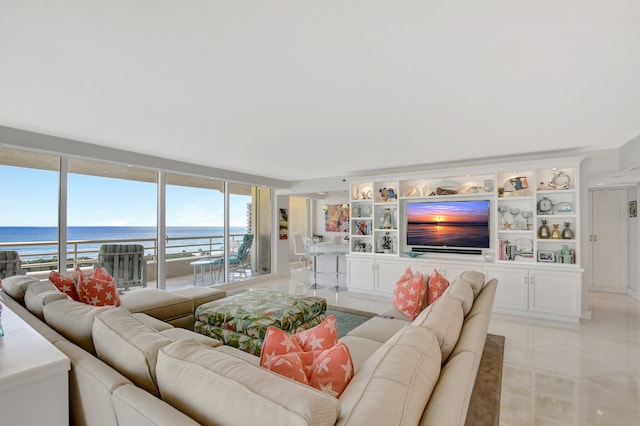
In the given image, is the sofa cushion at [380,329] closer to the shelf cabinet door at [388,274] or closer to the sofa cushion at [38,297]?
the sofa cushion at [38,297]

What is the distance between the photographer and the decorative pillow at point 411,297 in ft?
9.81

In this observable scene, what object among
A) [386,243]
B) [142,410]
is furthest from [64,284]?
[386,243]

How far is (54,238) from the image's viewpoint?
4055mm

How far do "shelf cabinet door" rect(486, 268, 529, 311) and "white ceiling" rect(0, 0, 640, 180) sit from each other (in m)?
2.05

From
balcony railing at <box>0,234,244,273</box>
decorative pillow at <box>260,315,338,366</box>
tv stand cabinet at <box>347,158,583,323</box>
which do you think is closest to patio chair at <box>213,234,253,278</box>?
balcony railing at <box>0,234,244,273</box>

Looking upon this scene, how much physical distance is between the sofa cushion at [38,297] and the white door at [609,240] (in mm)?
8263

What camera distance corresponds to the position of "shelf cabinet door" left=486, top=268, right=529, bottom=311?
4496 mm

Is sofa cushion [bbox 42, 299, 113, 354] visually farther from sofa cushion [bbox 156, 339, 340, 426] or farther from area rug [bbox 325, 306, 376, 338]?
area rug [bbox 325, 306, 376, 338]

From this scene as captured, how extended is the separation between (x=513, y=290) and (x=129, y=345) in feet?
16.6

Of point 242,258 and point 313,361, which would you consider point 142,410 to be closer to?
point 313,361

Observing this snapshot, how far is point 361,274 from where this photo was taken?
5965 millimetres

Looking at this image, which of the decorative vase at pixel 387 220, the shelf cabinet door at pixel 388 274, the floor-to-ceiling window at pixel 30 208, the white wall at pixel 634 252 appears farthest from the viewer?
the decorative vase at pixel 387 220

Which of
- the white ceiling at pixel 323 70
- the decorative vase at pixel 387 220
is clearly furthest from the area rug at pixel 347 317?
the white ceiling at pixel 323 70

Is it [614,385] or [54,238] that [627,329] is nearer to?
[614,385]
